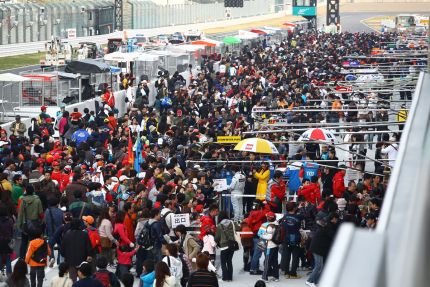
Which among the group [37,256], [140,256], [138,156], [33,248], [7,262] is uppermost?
[33,248]

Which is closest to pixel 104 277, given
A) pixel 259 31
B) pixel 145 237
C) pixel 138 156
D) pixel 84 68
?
pixel 145 237

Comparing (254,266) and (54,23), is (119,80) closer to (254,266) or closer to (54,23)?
(254,266)

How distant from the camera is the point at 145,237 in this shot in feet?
47.5

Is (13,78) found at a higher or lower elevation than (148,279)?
higher

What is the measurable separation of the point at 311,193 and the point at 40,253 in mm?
5487

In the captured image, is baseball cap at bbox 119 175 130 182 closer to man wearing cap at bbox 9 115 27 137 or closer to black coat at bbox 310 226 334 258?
black coat at bbox 310 226 334 258

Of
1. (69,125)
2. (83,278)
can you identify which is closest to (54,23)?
(69,125)

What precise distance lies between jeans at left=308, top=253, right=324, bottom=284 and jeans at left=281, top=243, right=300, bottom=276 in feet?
1.79

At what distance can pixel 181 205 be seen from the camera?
15984 millimetres

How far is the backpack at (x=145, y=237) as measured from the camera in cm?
1447

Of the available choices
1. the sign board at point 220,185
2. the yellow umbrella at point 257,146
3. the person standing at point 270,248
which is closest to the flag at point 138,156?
the sign board at point 220,185

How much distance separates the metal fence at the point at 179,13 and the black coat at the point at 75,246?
300 ft

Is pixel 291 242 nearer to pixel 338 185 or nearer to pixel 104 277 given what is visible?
pixel 338 185

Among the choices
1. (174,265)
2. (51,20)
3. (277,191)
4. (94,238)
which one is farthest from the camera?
(51,20)
